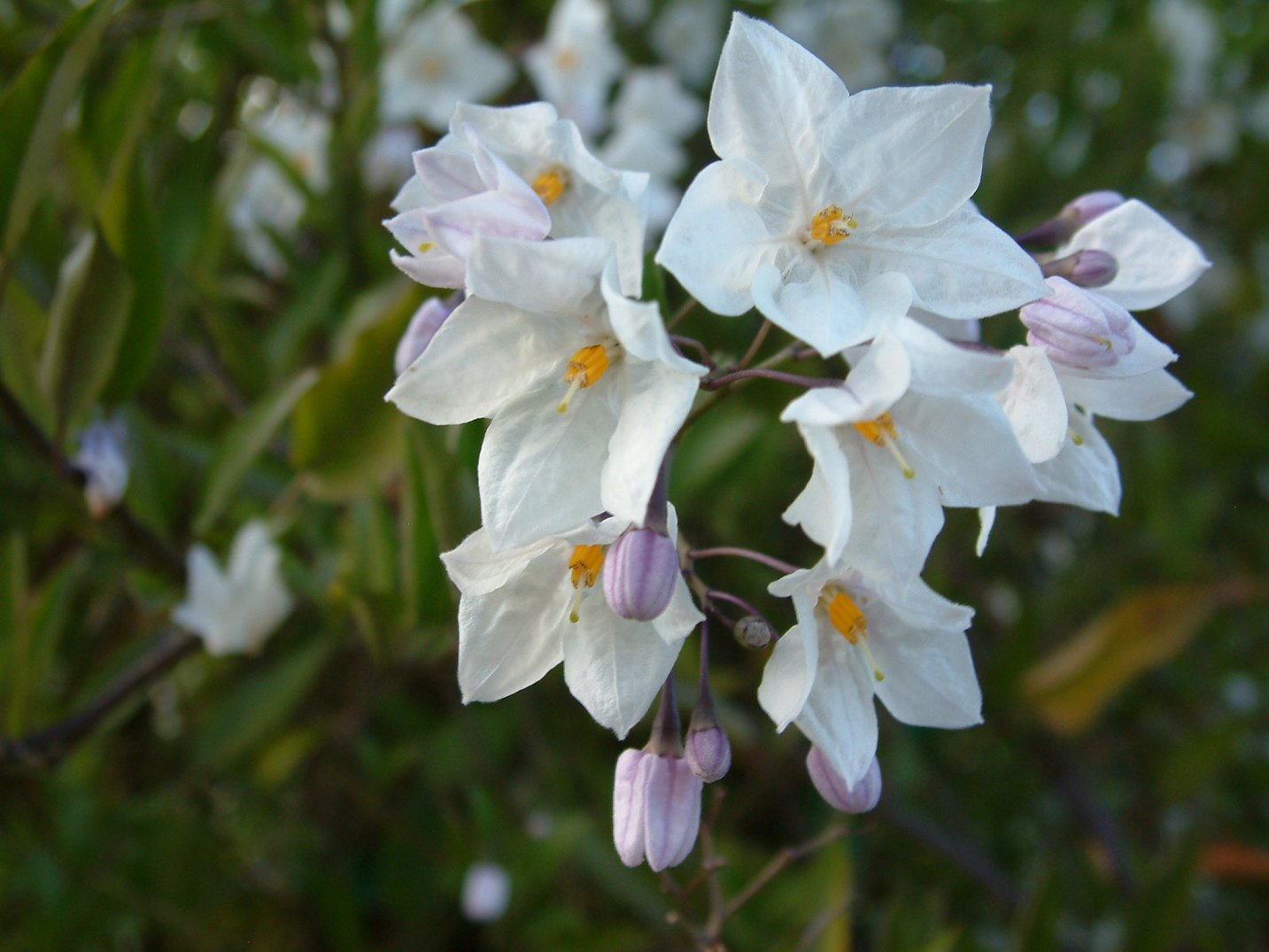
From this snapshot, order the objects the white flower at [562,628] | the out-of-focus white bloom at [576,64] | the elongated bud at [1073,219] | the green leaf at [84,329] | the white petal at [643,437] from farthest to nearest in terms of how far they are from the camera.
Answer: the out-of-focus white bloom at [576,64], the green leaf at [84,329], the elongated bud at [1073,219], the white flower at [562,628], the white petal at [643,437]

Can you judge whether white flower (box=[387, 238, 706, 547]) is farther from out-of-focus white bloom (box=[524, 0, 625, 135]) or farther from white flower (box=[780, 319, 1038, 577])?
out-of-focus white bloom (box=[524, 0, 625, 135])

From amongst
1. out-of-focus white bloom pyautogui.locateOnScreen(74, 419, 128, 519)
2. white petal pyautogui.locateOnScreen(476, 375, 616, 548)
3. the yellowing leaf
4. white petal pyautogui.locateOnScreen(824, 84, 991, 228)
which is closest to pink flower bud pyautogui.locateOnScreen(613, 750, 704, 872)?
white petal pyautogui.locateOnScreen(476, 375, 616, 548)

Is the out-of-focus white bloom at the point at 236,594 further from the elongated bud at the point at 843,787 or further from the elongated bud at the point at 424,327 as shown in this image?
the elongated bud at the point at 843,787

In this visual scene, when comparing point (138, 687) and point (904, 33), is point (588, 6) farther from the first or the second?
point (138, 687)

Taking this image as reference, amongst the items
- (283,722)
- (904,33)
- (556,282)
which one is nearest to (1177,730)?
(904,33)

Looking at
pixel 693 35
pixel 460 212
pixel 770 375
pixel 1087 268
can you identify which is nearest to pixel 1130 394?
pixel 1087 268

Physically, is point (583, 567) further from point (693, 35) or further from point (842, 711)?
point (693, 35)

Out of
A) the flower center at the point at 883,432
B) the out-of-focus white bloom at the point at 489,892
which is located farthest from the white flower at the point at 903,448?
the out-of-focus white bloom at the point at 489,892

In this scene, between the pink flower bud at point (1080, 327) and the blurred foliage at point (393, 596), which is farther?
the blurred foliage at point (393, 596)
